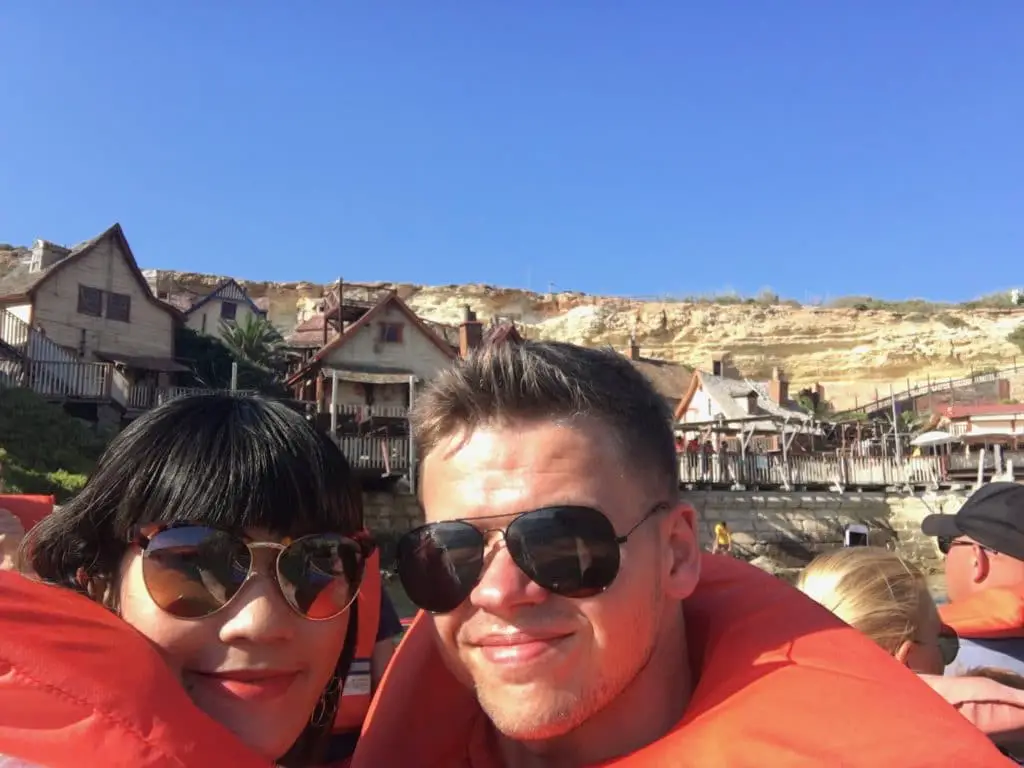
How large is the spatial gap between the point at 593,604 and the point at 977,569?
3.11 m

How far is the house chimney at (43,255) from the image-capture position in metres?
30.6

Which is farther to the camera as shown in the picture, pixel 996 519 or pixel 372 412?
pixel 372 412

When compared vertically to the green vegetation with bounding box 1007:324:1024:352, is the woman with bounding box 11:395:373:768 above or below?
below

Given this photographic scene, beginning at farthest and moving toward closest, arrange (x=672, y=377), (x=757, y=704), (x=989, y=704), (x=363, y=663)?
(x=672, y=377) < (x=363, y=663) < (x=989, y=704) < (x=757, y=704)

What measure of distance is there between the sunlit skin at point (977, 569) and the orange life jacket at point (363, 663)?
9.47 feet

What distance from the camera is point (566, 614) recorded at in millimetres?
1489

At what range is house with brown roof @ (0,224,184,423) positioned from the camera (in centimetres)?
2888

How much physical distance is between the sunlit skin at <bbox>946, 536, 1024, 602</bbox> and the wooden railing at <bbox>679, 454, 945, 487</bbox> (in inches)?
969

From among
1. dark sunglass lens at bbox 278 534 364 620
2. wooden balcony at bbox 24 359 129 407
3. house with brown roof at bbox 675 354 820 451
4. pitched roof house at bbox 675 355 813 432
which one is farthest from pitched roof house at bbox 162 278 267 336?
dark sunglass lens at bbox 278 534 364 620

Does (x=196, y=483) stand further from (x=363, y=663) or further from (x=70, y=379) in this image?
(x=70, y=379)

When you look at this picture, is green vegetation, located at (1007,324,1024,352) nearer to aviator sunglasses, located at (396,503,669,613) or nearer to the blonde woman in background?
the blonde woman in background

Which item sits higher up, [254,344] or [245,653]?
[254,344]

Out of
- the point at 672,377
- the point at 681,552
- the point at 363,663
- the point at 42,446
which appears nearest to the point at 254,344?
the point at 42,446

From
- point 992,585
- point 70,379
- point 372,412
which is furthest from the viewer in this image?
point 372,412
